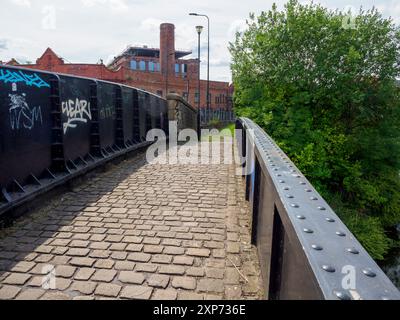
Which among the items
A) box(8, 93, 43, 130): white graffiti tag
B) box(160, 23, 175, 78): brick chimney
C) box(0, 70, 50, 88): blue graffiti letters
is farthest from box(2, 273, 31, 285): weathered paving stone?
box(160, 23, 175, 78): brick chimney

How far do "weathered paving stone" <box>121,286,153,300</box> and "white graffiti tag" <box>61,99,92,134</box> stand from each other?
4.02 metres

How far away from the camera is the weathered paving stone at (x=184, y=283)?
2.89m

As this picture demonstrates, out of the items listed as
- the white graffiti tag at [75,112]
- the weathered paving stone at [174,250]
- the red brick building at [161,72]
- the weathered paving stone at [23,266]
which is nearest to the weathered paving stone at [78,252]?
the weathered paving stone at [23,266]

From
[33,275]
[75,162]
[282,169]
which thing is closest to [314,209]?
[282,169]

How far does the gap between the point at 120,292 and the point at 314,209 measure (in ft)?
6.88

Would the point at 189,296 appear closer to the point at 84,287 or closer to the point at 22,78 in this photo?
the point at 84,287

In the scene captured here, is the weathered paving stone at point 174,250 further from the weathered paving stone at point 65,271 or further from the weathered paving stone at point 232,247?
the weathered paving stone at point 65,271

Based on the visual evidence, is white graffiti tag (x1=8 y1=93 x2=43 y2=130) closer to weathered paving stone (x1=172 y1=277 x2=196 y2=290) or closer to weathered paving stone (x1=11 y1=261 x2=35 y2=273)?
weathered paving stone (x1=11 y1=261 x2=35 y2=273)

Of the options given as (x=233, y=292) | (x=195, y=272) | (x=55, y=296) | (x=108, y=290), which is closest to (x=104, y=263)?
(x=108, y=290)

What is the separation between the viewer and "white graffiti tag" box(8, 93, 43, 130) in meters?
4.40

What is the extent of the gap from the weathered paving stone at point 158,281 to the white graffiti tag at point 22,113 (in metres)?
3.10

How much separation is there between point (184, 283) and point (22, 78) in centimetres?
387

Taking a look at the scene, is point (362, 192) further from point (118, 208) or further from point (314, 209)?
point (314, 209)

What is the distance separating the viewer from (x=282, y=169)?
90.3 inches
